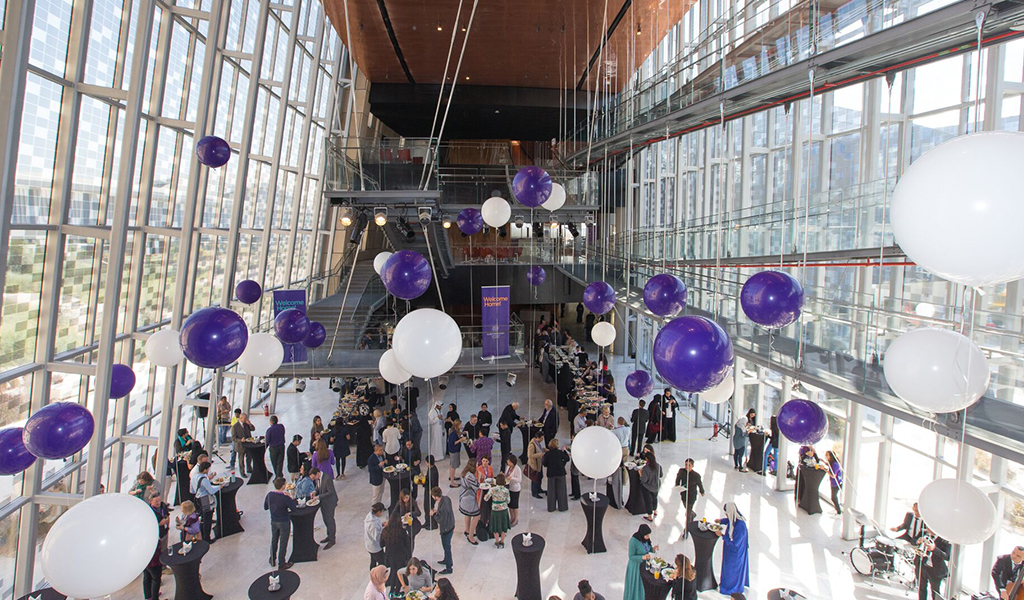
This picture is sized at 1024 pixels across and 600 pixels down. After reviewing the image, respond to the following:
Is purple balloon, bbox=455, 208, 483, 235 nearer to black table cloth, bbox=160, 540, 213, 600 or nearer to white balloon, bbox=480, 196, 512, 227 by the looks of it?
white balloon, bbox=480, 196, 512, 227

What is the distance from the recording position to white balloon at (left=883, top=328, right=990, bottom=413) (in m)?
3.01

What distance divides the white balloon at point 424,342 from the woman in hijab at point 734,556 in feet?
12.9

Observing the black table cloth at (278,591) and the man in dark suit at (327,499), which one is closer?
the black table cloth at (278,591)

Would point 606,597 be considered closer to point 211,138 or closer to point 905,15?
point 905,15

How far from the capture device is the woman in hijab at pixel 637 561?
5.81 meters

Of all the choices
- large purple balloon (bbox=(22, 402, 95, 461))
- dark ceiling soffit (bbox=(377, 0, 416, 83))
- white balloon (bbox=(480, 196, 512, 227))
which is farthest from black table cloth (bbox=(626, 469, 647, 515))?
dark ceiling soffit (bbox=(377, 0, 416, 83))

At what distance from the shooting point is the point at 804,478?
8281 millimetres

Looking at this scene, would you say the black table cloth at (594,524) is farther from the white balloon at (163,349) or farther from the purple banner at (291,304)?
the purple banner at (291,304)

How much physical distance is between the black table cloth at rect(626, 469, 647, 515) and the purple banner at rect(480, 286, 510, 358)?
14.3ft

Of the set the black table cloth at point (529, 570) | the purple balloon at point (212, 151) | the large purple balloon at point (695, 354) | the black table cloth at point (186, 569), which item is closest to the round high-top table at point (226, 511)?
the black table cloth at point (186, 569)

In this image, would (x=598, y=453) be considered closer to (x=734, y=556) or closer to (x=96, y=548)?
(x=734, y=556)

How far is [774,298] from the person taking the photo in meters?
4.29

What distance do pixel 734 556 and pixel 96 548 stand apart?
616 centimetres

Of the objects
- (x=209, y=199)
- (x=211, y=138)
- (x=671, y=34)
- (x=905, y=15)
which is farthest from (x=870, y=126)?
(x=209, y=199)
